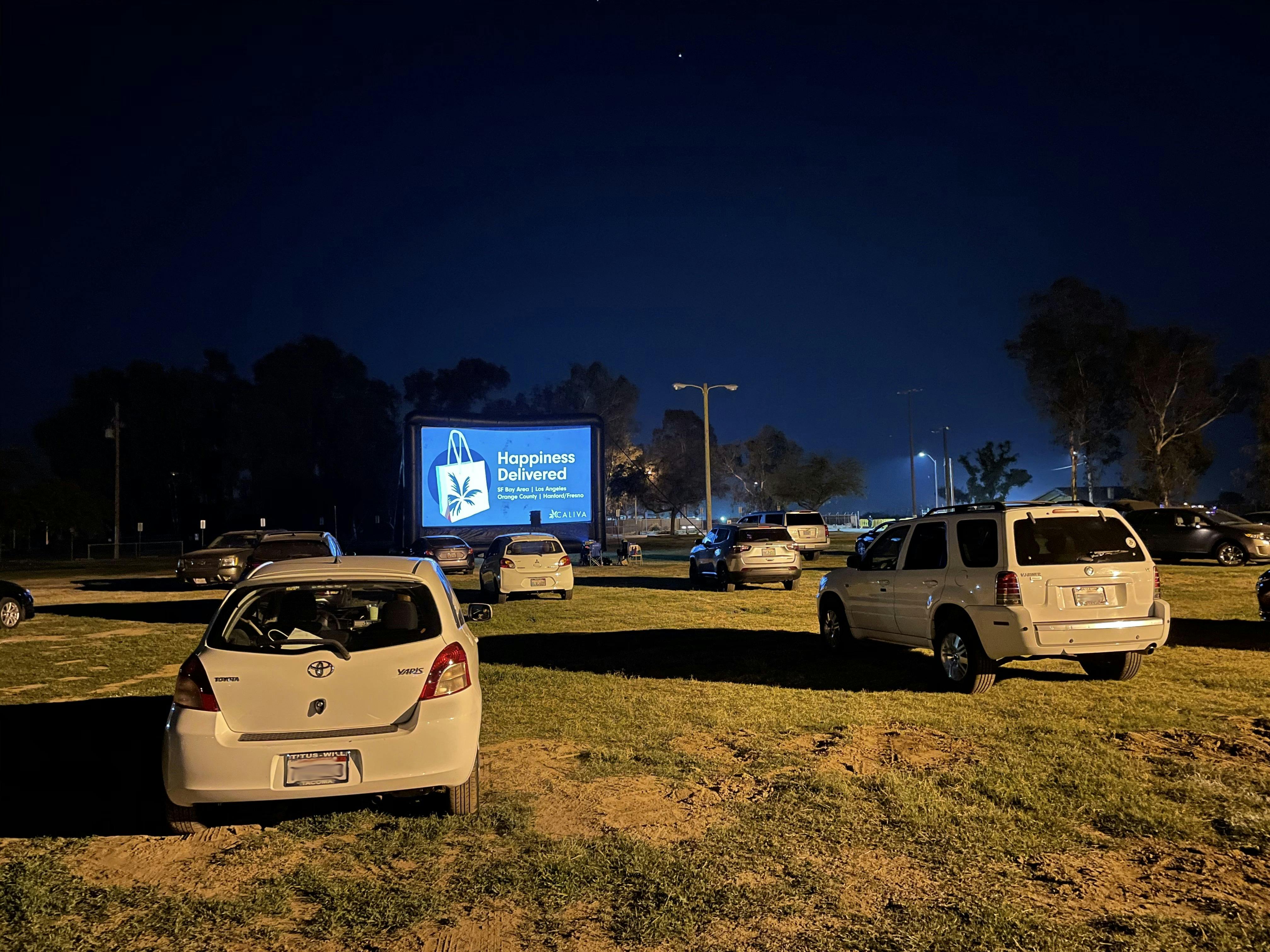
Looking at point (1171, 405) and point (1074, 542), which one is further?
point (1171, 405)

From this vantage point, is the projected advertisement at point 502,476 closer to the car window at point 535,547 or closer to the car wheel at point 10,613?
the car window at point 535,547

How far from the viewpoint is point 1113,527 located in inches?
372

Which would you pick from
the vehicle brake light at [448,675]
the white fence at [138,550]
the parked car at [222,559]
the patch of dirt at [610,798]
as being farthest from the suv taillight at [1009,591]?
the white fence at [138,550]

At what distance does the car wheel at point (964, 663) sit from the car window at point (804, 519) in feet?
87.1

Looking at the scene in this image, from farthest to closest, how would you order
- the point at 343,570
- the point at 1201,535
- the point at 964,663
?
the point at 1201,535 < the point at 964,663 < the point at 343,570

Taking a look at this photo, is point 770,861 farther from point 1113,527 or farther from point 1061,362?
point 1061,362

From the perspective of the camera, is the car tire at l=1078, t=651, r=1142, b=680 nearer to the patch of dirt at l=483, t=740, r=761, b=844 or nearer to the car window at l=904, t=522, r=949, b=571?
the car window at l=904, t=522, r=949, b=571

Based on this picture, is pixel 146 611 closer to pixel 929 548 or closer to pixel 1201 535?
pixel 929 548

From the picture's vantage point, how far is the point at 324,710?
5.44 m

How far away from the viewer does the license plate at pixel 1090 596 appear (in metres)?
9.04

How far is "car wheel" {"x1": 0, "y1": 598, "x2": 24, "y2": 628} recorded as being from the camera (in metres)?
17.0

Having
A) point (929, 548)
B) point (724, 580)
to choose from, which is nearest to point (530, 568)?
point (724, 580)

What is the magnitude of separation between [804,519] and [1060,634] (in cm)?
2787

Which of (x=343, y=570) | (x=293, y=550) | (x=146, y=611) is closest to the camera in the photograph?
A: (x=343, y=570)
